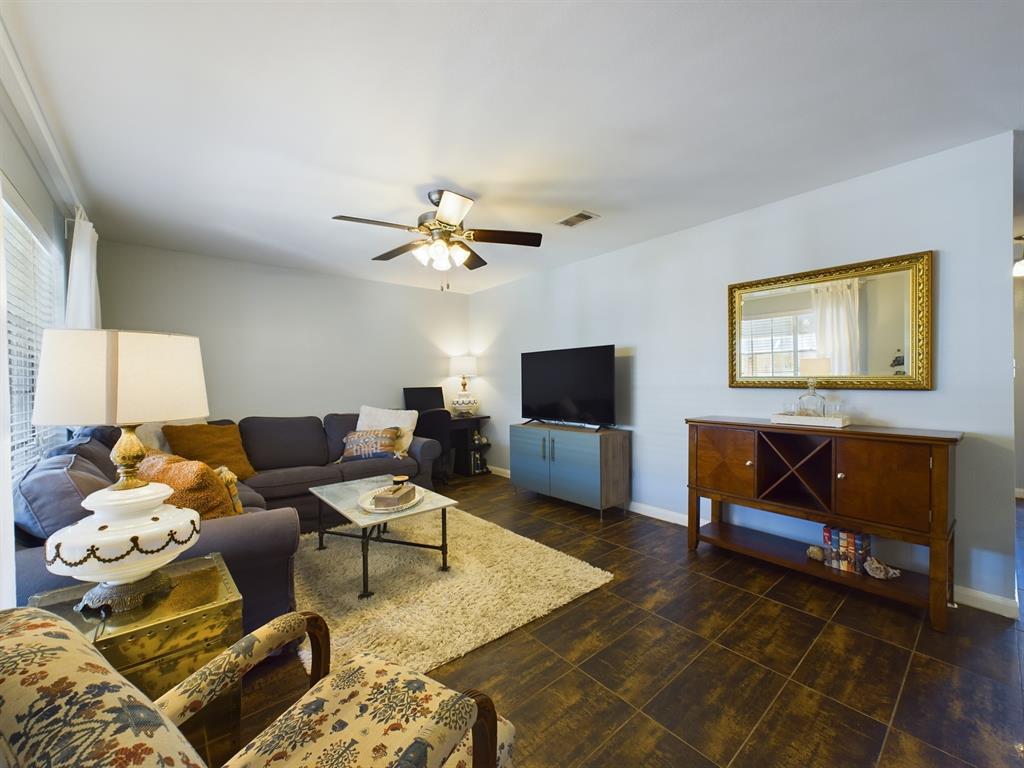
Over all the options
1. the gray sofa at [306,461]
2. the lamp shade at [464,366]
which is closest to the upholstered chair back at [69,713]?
the gray sofa at [306,461]

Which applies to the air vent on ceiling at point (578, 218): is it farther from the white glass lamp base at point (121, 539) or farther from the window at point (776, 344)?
the white glass lamp base at point (121, 539)

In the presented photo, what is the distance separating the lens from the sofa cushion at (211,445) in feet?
10.7

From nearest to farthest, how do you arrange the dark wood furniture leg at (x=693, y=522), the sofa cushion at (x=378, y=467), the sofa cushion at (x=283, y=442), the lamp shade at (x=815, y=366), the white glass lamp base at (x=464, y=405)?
the lamp shade at (x=815, y=366) < the dark wood furniture leg at (x=693, y=522) < the sofa cushion at (x=378, y=467) < the sofa cushion at (x=283, y=442) < the white glass lamp base at (x=464, y=405)

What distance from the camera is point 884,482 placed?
6.98 ft

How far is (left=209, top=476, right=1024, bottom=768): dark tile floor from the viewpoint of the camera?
1.37 meters

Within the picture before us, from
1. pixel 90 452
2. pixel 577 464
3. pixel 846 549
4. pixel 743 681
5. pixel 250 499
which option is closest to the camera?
pixel 743 681

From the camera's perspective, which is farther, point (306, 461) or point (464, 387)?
point (464, 387)

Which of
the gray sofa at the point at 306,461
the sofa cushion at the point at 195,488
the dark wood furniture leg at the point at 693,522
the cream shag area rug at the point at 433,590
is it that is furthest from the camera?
the gray sofa at the point at 306,461

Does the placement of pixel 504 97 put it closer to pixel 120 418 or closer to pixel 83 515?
pixel 120 418

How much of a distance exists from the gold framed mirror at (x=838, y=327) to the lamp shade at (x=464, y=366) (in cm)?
330

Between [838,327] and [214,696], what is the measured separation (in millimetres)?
3371

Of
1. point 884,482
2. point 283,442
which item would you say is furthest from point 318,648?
point 283,442

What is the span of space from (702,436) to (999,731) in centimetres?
168

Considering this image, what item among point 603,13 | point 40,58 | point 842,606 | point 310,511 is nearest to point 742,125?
point 603,13
